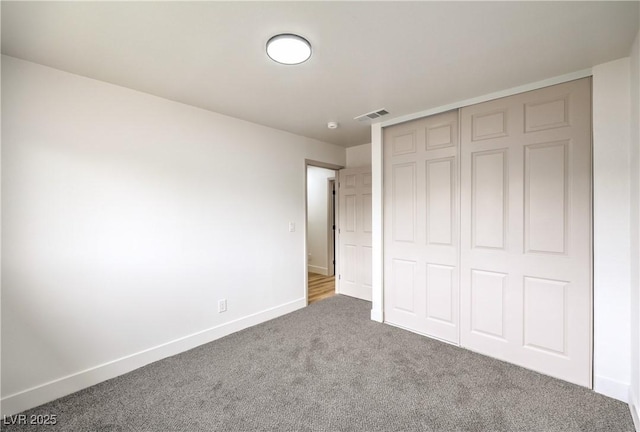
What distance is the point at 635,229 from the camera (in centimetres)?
175

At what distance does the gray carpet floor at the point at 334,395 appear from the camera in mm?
1711

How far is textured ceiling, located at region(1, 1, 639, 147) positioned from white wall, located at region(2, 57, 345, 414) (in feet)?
1.04

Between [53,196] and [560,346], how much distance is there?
13.3ft

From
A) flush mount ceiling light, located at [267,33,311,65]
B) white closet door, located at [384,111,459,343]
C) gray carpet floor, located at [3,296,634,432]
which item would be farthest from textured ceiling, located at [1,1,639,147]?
gray carpet floor, located at [3,296,634,432]

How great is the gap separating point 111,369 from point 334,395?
183 centimetres

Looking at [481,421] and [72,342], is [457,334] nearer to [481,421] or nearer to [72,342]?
[481,421]

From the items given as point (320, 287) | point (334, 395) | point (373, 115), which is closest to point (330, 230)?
point (320, 287)

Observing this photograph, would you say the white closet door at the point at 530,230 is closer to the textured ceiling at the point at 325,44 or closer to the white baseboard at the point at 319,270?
the textured ceiling at the point at 325,44

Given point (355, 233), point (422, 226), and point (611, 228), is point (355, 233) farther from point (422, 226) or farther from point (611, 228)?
point (611, 228)

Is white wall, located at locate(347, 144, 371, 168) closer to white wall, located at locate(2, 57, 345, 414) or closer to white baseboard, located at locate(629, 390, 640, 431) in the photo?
white wall, located at locate(2, 57, 345, 414)

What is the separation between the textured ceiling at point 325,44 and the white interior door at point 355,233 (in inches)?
73.1

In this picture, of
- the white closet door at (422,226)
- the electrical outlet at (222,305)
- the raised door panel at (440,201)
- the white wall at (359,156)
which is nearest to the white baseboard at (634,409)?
the white closet door at (422,226)

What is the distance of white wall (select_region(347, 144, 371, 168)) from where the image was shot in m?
4.31

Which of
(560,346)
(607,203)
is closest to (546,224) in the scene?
(607,203)
